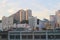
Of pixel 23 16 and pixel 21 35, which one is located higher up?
pixel 23 16

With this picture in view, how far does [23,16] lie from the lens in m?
80.8

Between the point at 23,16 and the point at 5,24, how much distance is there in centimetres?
2546

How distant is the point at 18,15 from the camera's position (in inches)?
3359

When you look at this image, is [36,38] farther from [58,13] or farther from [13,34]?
[58,13]

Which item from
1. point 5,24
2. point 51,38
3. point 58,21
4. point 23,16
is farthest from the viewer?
point 23,16

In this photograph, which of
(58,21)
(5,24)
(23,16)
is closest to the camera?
(58,21)

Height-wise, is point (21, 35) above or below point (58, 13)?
below

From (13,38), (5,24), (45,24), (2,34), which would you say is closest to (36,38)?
(13,38)

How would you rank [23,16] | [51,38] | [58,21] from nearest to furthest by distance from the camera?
[51,38] → [58,21] → [23,16]

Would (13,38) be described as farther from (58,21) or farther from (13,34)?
(58,21)

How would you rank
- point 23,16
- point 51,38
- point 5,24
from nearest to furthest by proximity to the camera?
point 51,38, point 5,24, point 23,16

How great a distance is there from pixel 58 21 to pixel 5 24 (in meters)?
16.5

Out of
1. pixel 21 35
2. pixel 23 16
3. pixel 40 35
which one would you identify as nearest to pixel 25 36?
pixel 21 35

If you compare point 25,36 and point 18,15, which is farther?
point 18,15
